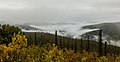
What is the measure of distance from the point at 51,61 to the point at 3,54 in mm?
4226

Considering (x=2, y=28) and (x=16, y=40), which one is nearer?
(x=16, y=40)

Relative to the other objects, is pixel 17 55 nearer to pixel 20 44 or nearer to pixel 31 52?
pixel 20 44

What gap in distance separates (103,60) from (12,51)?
985cm

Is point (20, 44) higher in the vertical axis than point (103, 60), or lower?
higher

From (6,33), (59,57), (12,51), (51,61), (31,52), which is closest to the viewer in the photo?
(51,61)

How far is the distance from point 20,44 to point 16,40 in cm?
45

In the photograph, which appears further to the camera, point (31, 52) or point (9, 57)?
point (31, 52)

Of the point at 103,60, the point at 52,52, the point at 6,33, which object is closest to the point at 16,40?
the point at 52,52

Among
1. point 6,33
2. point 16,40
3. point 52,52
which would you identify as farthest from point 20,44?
point 6,33

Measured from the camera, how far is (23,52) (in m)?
25.3

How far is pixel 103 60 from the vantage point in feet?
101

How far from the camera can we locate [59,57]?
86.5ft

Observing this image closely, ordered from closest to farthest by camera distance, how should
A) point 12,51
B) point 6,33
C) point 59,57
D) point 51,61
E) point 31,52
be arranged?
point 51,61
point 12,51
point 59,57
point 31,52
point 6,33

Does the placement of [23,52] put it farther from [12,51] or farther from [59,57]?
[59,57]
